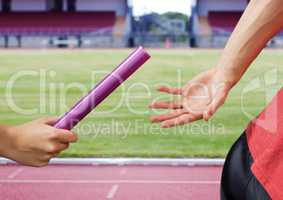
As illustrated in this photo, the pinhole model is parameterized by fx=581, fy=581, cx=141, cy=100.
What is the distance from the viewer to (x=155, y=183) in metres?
5.41

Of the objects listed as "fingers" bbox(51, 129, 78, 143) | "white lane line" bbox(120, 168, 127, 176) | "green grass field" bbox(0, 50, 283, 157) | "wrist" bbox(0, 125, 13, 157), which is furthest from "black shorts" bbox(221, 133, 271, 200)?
"green grass field" bbox(0, 50, 283, 157)

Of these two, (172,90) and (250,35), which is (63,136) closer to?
(172,90)

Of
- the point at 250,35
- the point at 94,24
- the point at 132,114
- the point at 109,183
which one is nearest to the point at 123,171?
the point at 109,183

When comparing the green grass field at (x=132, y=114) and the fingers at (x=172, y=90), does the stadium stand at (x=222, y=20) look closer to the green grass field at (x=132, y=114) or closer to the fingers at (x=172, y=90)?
the green grass field at (x=132, y=114)

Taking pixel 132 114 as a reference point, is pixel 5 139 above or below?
above

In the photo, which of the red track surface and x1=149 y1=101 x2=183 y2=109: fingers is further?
the red track surface

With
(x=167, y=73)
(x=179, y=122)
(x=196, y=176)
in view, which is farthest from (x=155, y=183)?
(x=167, y=73)

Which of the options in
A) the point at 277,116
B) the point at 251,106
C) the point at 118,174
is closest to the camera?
the point at 277,116

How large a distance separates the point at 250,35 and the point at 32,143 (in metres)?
0.73

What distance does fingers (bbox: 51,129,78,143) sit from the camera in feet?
5.58

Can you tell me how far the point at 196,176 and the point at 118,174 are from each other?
774 mm

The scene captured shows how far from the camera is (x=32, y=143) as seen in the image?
5.84 feet

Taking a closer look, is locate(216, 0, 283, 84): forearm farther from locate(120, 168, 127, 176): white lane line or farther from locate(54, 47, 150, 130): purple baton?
locate(120, 168, 127, 176): white lane line

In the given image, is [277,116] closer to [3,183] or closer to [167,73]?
[3,183]
